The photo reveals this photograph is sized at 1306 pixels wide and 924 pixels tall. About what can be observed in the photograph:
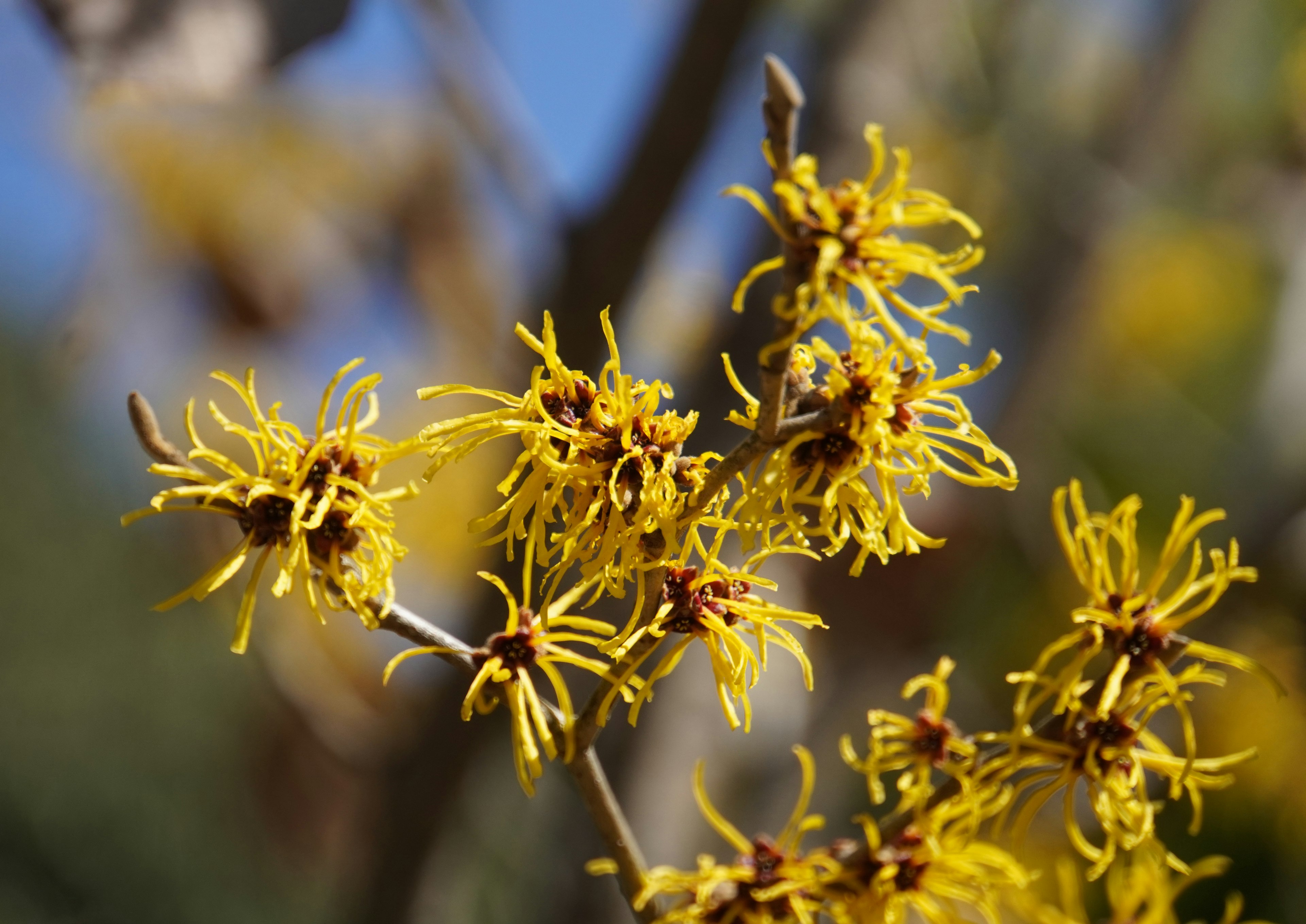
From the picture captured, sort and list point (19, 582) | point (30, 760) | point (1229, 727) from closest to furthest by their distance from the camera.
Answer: point (1229, 727) → point (30, 760) → point (19, 582)

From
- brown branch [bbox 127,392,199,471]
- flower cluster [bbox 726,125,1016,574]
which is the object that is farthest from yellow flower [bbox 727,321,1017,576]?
brown branch [bbox 127,392,199,471]

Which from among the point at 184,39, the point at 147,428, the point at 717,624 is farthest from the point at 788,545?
the point at 184,39

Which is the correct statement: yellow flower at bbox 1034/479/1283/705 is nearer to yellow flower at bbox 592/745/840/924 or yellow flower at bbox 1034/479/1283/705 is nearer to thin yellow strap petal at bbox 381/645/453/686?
yellow flower at bbox 592/745/840/924

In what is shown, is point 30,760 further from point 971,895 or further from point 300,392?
point 971,895

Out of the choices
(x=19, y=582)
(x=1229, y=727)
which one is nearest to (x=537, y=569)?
(x=1229, y=727)

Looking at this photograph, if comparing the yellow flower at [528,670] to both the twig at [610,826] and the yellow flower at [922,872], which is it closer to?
the twig at [610,826]

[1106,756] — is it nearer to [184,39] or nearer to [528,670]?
[528,670]
